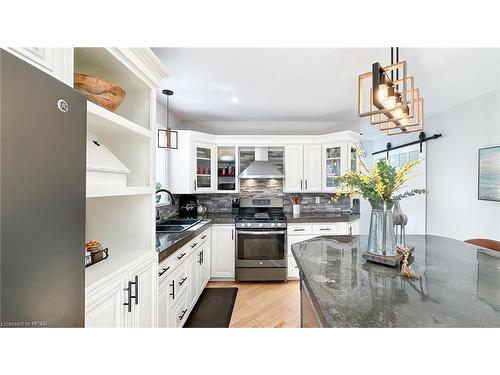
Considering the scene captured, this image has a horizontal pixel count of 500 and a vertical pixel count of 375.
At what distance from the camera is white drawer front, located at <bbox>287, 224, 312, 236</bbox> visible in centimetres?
314

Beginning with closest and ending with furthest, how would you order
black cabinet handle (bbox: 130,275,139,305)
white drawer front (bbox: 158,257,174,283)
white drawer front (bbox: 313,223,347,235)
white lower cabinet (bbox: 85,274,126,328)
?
white lower cabinet (bbox: 85,274,126,328) → black cabinet handle (bbox: 130,275,139,305) → white drawer front (bbox: 158,257,174,283) → white drawer front (bbox: 313,223,347,235)

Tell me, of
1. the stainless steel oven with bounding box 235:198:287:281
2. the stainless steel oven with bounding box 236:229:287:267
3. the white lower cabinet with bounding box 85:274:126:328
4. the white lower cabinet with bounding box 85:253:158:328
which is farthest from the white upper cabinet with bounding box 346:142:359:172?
the white lower cabinet with bounding box 85:274:126:328

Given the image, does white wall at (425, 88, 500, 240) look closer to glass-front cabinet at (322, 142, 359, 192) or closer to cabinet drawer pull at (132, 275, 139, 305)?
glass-front cabinet at (322, 142, 359, 192)

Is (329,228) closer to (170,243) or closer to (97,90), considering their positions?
(170,243)

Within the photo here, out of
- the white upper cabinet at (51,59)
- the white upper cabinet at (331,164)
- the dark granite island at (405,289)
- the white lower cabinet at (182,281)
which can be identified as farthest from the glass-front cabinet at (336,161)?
the white upper cabinet at (51,59)

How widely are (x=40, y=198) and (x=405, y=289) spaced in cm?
136

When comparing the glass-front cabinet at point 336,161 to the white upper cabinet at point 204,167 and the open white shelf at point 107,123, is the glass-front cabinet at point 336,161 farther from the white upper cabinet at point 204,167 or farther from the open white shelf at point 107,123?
the open white shelf at point 107,123

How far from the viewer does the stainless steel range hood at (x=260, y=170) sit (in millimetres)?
3441

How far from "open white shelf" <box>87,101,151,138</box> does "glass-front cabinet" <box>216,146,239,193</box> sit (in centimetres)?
227

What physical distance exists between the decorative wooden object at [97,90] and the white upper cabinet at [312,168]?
9.91ft

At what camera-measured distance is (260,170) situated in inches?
137
